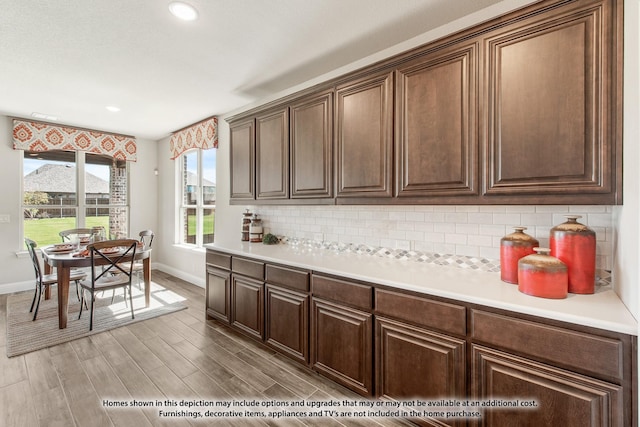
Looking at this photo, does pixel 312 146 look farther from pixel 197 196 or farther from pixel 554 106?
pixel 197 196

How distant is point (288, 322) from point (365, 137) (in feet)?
5.57

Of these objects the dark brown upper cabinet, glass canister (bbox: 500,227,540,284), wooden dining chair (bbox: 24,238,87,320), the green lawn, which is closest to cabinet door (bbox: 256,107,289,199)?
the dark brown upper cabinet

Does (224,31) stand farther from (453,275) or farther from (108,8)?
(453,275)

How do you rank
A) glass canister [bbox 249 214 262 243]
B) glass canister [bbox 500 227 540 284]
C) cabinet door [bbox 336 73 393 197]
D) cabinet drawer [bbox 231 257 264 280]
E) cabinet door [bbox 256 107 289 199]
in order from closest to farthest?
glass canister [bbox 500 227 540 284], cabinet door [bbox 336 73 393 197], cabinet drawer [bbox 231 257 264 280], cabinet door [bbox 256 107 289 199], glass canister [bbox 249 214 262 243]

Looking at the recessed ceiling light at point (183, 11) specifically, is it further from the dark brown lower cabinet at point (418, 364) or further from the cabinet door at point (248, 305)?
the dark brown lower cabinet at point (418, 364)

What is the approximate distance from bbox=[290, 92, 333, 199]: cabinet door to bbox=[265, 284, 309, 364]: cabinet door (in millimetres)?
940

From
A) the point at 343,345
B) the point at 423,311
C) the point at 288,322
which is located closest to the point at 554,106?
the point at 423,311

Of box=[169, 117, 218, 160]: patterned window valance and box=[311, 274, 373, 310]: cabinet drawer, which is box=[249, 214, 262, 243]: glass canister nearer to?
box=[311, 274, 373, 310]: cabinet drawer

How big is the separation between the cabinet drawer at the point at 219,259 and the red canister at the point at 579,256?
2.79 meters

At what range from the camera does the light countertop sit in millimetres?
1241

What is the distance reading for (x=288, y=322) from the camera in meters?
2.47

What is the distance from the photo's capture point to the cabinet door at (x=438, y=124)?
5.78ft

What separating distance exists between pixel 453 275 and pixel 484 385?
0.65m

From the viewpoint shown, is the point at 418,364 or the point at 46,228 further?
the point at 46,228
